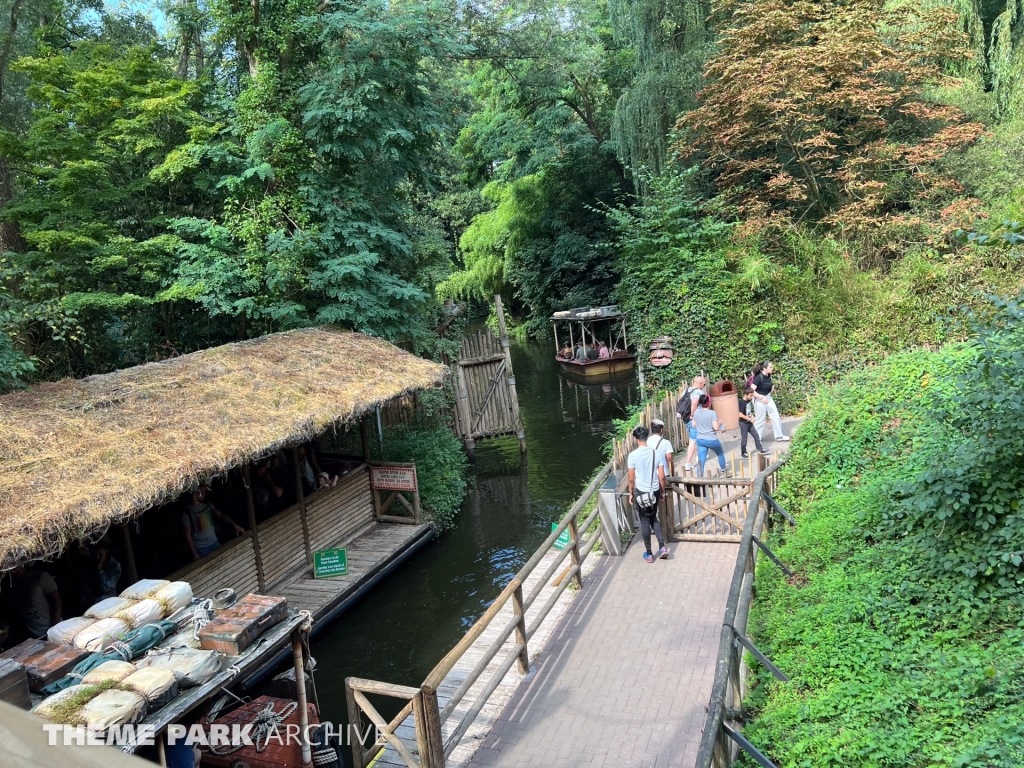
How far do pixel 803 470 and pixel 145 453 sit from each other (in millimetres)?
8651

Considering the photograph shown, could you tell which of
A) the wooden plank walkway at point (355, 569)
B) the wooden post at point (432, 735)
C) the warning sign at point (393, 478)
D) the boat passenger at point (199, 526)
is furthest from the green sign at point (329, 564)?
the wooden post at point (432, 735)

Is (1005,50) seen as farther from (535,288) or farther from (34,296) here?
Answer: (34,296)

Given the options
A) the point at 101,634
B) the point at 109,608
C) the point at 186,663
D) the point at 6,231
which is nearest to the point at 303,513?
the point at 109,608

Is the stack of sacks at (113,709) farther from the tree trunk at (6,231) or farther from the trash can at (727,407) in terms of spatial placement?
the tree trunk at (6,231)

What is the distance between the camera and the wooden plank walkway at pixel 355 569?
10854 mm

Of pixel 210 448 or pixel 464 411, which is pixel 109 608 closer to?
pixel 210 448

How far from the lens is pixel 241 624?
6410 millimetres

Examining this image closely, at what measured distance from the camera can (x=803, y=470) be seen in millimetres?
9984

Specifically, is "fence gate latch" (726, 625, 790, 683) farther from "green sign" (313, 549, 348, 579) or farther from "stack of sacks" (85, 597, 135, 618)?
"green sign" (313, 549, 348, 579)

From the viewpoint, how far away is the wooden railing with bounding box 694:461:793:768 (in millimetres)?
4777

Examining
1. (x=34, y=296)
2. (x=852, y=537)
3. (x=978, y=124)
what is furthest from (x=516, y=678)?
(x=978, y=124)

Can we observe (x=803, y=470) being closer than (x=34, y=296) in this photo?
Yes

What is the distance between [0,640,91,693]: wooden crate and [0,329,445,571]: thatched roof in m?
0.79

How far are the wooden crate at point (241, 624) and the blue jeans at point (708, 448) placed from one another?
6700 mm
